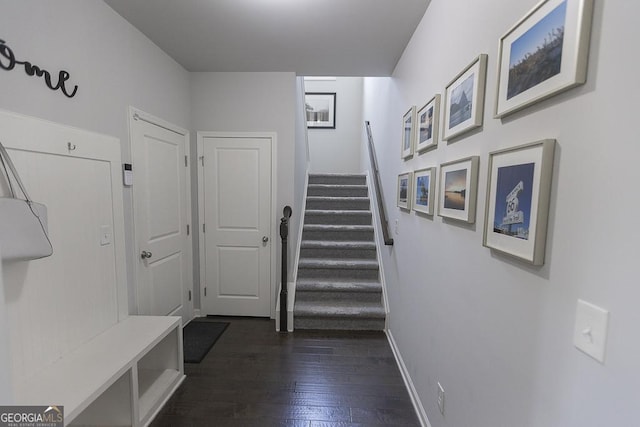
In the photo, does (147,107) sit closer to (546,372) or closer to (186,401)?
(186,401)

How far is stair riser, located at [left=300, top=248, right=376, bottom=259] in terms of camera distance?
3.43 m

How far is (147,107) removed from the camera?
2.36 meters

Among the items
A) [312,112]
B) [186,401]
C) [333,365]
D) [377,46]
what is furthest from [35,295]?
[312,112]

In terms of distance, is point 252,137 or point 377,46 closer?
point 377,46

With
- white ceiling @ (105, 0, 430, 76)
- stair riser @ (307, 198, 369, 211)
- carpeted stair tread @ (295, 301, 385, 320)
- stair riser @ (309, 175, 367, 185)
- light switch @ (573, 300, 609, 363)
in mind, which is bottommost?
carpeted stair tread @ (295, 301, 385, 320)

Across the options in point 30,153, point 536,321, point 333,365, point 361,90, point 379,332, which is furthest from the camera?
point 361,90

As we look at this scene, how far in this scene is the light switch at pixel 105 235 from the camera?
1.86m

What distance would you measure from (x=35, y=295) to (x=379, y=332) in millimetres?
2592

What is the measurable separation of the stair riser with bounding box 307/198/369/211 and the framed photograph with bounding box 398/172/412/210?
5.39 ft

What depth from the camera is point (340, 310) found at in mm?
2936

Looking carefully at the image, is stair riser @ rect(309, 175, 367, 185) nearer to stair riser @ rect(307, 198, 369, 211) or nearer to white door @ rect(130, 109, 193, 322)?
stair riser @ rect(307, 198, 369, 211)

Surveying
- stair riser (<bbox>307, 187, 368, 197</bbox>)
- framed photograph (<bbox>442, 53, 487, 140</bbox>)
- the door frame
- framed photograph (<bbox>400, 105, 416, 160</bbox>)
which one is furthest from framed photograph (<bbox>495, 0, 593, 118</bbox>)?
stair riser (<bbox>307, 187, 368, 197</bbox>)

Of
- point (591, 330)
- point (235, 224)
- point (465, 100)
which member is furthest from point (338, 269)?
point (591, 330)

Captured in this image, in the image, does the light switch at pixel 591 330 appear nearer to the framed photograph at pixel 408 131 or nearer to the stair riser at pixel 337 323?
the framed photograph at pixel 408 131
